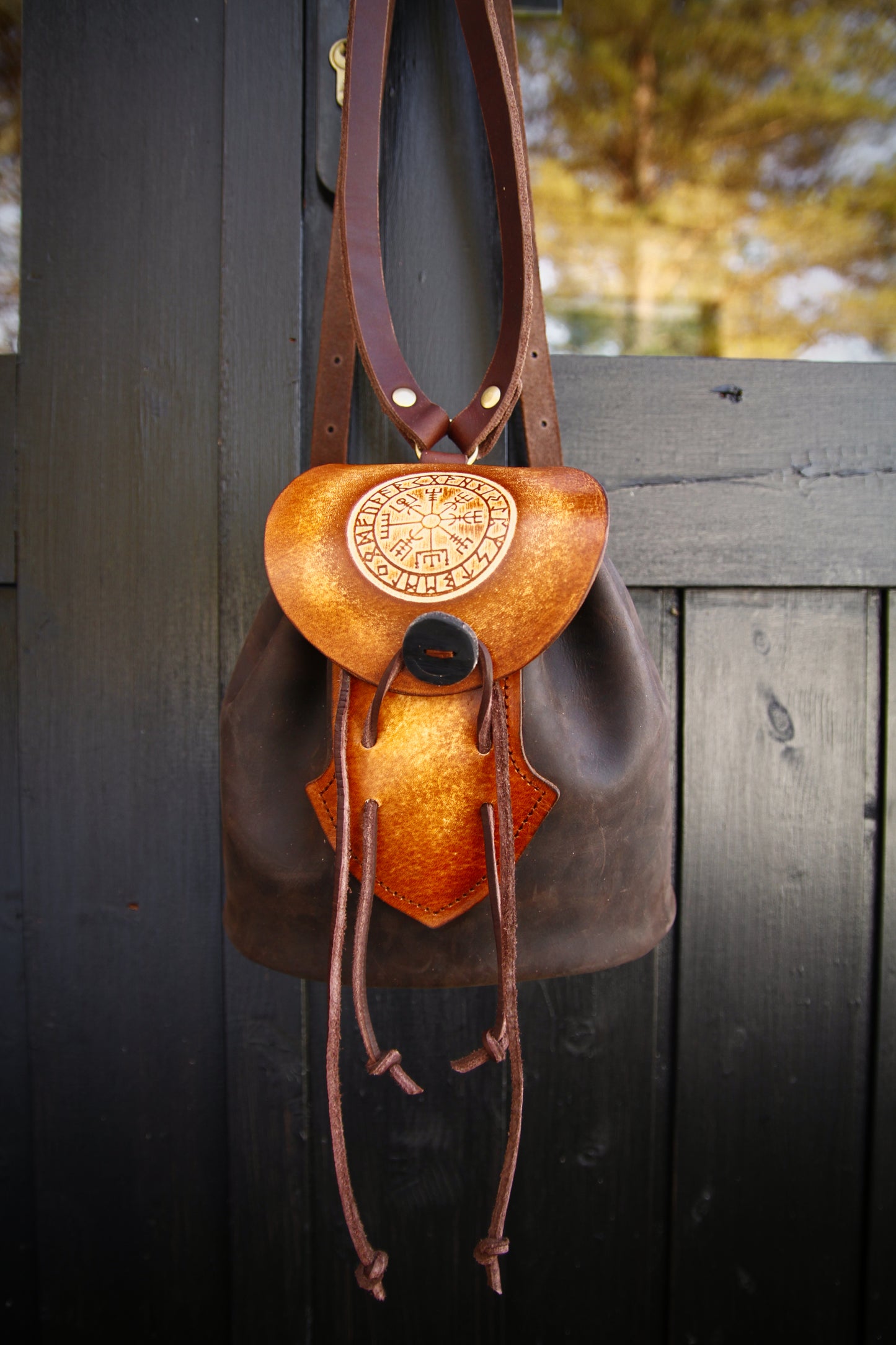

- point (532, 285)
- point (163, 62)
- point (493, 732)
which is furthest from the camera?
point (163, 62)

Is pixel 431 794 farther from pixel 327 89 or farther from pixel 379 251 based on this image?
pixel 327 89

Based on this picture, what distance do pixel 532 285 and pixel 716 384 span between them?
0.93 ft

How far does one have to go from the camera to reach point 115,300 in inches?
29.2

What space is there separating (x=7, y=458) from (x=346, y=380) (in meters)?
0.40

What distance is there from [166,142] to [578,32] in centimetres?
51

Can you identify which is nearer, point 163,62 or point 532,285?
point 532,285

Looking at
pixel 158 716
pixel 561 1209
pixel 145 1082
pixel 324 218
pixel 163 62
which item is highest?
pixel 163 62

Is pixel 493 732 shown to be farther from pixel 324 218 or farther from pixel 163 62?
pixel 163 62

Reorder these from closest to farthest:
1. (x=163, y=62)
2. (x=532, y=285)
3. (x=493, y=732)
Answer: (x=493, y=732) < (x=532, y=285) < (x=163, y=62)

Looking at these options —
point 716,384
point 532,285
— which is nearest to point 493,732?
point 532,285

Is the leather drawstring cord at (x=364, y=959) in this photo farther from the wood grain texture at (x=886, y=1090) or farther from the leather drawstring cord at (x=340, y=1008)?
the wood grain texture at (x=886, y=1090)

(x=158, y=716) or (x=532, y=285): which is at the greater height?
(x=532, y=285)

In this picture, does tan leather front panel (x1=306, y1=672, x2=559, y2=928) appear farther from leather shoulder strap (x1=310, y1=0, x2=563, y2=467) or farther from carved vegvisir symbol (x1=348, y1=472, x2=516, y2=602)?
leather shoulder strap (x1=310, y1=0, x2=563, y2=467)

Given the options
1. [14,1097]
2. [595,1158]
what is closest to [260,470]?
[14,1097]
